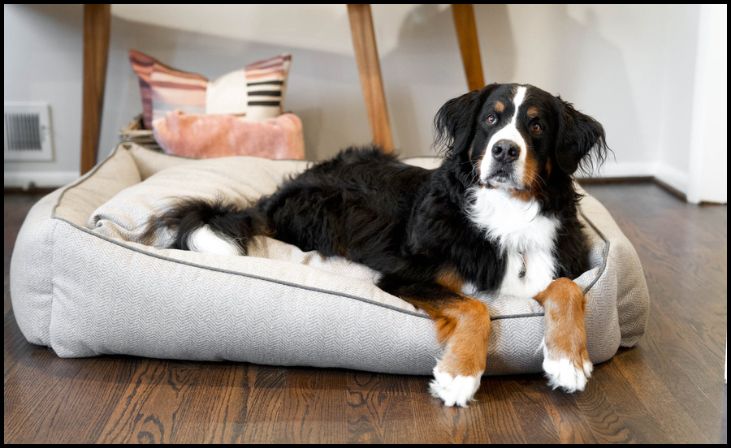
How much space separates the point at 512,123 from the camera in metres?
2.12

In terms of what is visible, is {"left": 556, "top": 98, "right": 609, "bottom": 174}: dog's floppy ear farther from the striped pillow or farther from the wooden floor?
the striped pillow

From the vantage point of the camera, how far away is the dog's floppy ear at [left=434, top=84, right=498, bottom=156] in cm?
224

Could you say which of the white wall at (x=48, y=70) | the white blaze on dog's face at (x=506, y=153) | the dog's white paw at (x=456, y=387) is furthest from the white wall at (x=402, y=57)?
the dog's white paw at (x=456, y=387)

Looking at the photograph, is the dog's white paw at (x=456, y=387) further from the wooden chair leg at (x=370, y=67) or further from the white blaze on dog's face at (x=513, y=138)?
the wooden chair leg at (x=370, y=67)

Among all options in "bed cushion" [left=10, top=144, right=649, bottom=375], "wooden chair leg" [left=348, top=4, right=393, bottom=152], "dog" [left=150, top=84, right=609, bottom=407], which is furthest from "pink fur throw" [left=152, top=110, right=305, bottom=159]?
"bed cushion" [left=10, top=144, right=649, bottom=375]

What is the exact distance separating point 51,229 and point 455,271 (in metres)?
1.11

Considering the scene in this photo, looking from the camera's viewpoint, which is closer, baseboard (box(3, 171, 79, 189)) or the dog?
the dog

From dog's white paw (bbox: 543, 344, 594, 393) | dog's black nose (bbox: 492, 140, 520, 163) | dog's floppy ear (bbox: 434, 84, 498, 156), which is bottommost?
dog's white paw (bbox: 543, 344, 594, 393)

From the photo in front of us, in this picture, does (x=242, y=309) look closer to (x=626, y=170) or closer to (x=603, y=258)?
(x=603, y=258)

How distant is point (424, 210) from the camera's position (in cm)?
236

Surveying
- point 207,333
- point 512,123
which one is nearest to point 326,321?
point 207,333

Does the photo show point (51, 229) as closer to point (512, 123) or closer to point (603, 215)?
point (512, 123)

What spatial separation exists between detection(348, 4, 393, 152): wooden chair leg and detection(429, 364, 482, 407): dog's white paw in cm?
194

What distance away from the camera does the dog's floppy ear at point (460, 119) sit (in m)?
2.24
